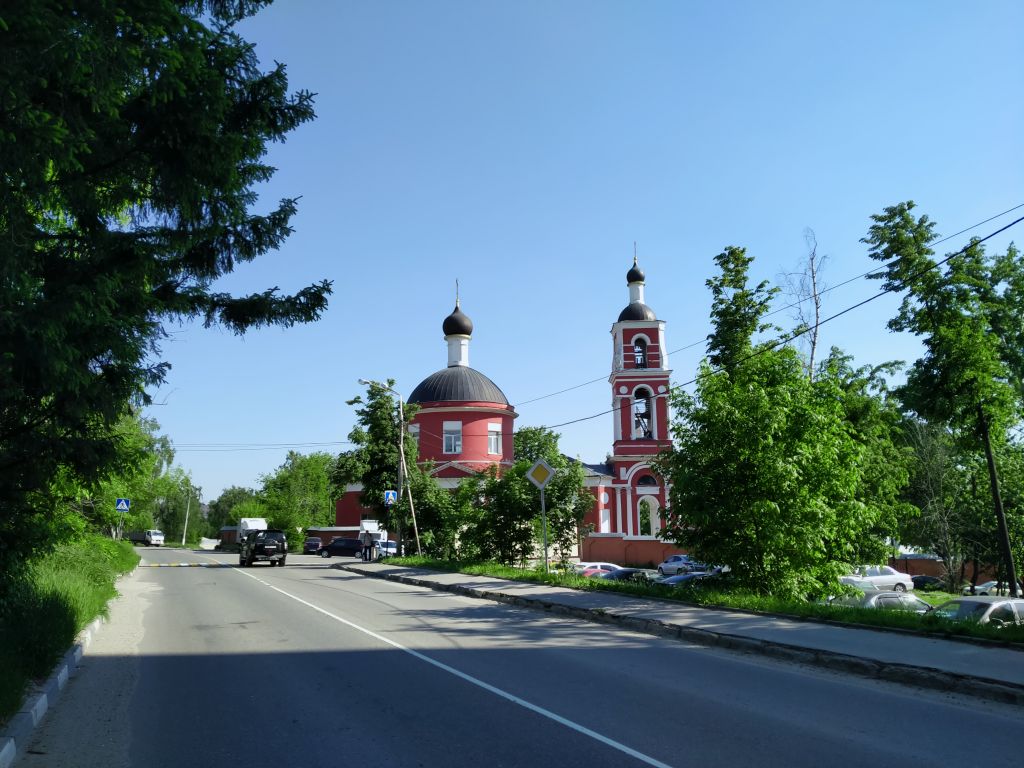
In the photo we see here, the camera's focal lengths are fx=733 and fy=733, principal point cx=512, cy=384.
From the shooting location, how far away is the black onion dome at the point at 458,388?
49.2m

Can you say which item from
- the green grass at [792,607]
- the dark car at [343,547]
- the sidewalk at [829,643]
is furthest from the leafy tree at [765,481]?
the dark car at [343,547]

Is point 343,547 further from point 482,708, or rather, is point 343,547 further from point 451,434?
point 482,708

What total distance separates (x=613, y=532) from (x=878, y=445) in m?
23.5

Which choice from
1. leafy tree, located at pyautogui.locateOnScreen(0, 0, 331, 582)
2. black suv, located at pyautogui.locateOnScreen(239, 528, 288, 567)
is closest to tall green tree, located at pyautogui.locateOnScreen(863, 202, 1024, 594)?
leafy tree, located at pyautogui.locateOnScreen(0, 0, 331, 582)

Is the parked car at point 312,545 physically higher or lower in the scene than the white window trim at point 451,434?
lower

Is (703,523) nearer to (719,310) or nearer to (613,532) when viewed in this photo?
(719,310)

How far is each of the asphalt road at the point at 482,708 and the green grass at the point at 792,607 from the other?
2.48 m

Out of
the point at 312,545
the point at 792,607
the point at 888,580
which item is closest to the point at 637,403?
the point at 888,580

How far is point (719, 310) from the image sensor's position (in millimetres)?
20375

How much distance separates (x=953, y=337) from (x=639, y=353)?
2766cm

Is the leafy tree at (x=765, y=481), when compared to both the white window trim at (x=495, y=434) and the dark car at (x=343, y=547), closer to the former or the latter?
the white window trim at (x=495, y=434)

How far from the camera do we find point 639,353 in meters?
45.7

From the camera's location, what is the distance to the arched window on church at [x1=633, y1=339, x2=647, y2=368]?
A: 45.5 metres

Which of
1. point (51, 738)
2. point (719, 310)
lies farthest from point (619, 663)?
point (719, 310)
